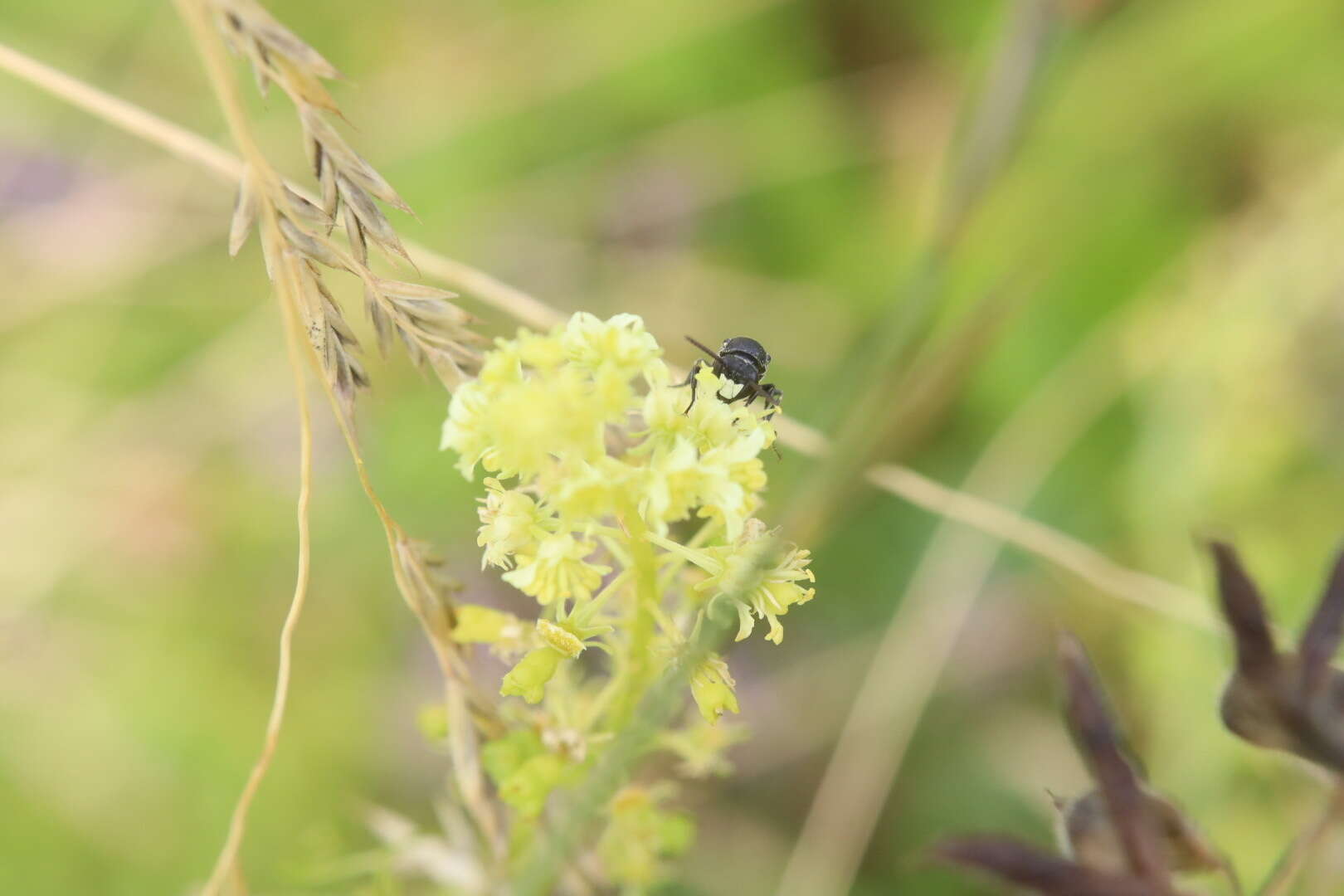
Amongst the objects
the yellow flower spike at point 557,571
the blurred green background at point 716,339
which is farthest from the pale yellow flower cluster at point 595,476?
the blurred green background at point 716,339

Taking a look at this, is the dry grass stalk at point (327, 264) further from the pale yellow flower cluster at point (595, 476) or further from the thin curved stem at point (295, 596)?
the pale yellow flower cluster at point (595, 476)

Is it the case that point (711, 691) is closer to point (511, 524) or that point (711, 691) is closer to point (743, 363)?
point (511, 524)

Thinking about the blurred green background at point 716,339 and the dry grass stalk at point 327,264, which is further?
the blurred green background at point 716,339

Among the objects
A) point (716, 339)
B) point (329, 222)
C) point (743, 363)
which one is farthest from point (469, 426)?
point (716, 339)

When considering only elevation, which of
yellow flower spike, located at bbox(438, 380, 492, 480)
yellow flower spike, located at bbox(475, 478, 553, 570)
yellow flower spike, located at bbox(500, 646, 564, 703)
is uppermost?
yellow flower spike, located at bbox(438, 380, 492, 480)

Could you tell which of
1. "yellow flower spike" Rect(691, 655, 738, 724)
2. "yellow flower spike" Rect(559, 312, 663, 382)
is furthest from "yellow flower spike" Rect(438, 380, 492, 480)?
"yellow flower spike" Rect(691, 655, 738, 724)

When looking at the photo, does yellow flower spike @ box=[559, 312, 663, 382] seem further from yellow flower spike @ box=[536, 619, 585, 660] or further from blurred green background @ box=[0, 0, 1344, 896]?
blurred green background @ box=[0, 0, 1344, 896]
